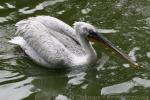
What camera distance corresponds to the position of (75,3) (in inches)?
450

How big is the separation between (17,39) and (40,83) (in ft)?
5.46

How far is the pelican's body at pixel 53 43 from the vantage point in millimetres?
8789

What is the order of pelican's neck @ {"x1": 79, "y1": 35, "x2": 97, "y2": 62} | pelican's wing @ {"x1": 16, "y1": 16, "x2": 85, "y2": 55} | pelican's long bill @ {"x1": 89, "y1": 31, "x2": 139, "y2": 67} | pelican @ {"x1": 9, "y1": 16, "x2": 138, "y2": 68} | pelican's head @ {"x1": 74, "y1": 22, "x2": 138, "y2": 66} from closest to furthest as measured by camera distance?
pelican's long bill @ {"x1": 89, "y1": 31, "x2": 139, "y2": 67} → pelican's head @ {"x1": 74, "y1": 22, "x2": 138, "y2": 66} → pelican @ {"x1": 9, "y1": 16, "x2": 138, "y2": 68} → pelican's neck @ {"x1": 79, "y1": 35, "x2": 97, "y2": 62} → pelican's wing @ {"x1": 16, "y1": 16, "x2": 85, "y2": 55}

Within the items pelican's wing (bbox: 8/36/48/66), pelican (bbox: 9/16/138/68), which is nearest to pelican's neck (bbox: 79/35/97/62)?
pelican (bbox: 9/16/138/68)

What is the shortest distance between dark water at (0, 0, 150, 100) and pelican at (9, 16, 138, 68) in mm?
164

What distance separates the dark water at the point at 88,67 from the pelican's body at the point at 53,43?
17cm

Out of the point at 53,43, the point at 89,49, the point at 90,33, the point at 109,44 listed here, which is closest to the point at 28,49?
the point at 53,43

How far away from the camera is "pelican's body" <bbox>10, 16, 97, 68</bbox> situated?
8789mm

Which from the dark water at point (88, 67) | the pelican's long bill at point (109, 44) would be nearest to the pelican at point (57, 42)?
the pelican's long bill at point (109, 44)

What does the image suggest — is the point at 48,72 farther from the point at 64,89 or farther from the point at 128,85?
the point at 128,85

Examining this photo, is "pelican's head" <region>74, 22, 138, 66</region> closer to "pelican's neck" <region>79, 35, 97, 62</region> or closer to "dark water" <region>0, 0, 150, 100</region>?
"pelican's neck" <region>79, 35, 97, 62</region>

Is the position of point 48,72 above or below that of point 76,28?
below

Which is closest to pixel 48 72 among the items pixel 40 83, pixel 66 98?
pixel 40 83

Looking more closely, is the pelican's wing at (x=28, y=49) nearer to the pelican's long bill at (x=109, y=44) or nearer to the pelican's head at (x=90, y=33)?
the pelican's head at (x=90, y=33)
